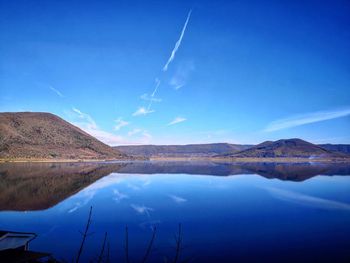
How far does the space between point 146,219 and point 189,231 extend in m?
3.39

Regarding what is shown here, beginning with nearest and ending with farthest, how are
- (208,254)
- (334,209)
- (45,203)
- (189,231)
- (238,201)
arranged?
(208,254)
(189,231)
(334,209)
(45,203)
(238,201)

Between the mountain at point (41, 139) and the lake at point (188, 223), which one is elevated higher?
the mountain at point (41, 139)

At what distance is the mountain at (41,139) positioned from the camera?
9806 centimetres

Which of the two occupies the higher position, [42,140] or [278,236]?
[42,140]

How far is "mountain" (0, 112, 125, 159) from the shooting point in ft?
322

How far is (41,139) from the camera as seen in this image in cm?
11731

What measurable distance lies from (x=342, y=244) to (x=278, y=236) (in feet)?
7.77

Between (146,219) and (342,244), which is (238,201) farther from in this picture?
(342,244)

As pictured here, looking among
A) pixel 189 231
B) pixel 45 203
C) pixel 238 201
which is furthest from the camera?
pixel 238 201

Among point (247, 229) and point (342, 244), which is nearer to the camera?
point (342, 244)

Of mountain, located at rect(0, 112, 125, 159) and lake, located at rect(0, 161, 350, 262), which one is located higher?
mountain, located at rect(0, 112, 125, 159)

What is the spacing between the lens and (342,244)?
38.3 ft

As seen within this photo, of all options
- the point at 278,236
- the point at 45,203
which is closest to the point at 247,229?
the point at 278,236

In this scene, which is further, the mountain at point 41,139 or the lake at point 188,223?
the mountain at point 41,139
